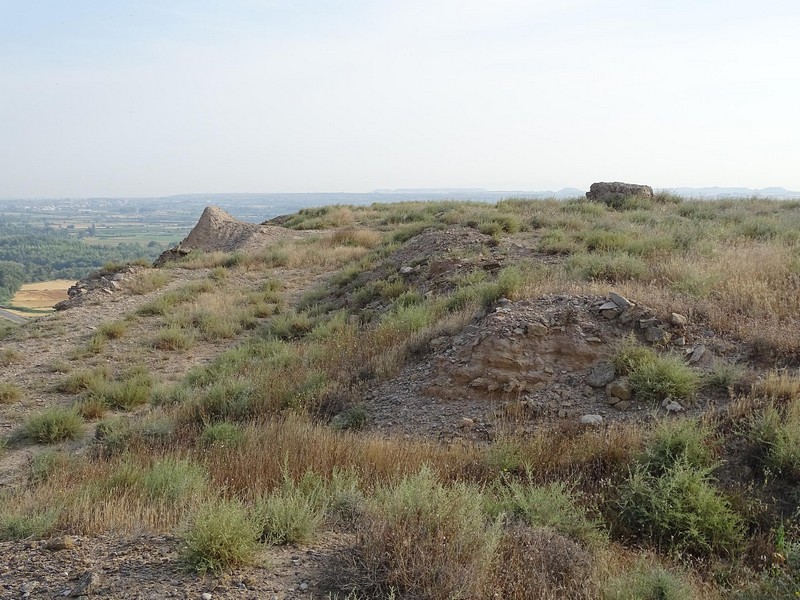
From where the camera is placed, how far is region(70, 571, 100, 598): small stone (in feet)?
9.13

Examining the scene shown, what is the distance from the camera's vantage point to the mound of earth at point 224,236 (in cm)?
1923

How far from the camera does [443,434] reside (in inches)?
219

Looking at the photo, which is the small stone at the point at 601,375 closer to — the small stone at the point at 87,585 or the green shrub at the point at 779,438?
the green shrub at the point at 779,438

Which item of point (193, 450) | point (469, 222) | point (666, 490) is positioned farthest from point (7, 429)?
point (469, 222)

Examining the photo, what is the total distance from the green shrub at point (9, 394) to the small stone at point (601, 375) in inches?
291

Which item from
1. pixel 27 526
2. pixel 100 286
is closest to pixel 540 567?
pixel 27 526

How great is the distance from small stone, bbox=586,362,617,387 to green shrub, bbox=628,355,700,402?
0.25 m

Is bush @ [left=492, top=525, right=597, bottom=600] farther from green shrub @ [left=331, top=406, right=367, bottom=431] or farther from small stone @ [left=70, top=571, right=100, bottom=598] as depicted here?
green shrub @ [left=331, top=406, right=367, bottom=431]

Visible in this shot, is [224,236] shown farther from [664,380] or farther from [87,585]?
[87,585]

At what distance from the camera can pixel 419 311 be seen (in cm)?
843

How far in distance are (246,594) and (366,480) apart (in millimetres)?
1665

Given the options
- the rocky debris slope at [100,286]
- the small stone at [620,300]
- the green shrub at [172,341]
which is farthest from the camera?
the rocky debris slope at [100,286]

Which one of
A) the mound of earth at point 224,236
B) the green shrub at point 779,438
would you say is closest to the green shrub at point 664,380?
the green shrub at point 779,438

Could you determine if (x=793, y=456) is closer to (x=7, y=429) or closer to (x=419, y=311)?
(x=419, y=311)
